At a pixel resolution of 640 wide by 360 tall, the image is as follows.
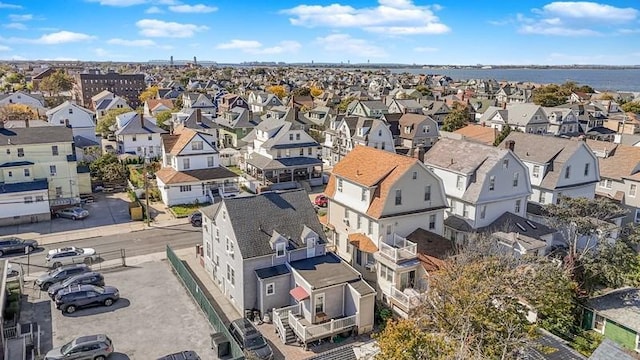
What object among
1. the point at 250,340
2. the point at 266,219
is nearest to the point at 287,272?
the point at 266,219

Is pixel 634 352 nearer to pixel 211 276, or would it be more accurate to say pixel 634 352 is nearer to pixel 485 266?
pixel 485 266

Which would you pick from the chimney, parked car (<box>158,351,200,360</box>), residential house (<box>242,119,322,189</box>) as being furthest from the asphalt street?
the chimney

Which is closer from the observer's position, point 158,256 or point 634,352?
point 634,352

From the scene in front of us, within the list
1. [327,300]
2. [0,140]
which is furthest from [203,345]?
[0,140]

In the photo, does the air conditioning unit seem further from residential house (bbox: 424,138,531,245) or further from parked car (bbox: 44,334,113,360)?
parked car (bbox: 44,334,113,360)

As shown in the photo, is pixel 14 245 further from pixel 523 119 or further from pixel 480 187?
pixel 523 119

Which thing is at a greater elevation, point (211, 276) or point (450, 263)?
point (450, 263)
